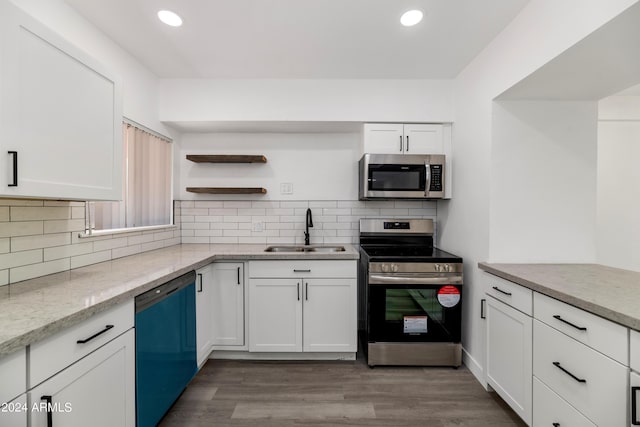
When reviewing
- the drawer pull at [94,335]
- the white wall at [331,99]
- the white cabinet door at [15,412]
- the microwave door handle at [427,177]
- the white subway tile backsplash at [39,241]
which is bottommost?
the white cabinet door at [15,412]

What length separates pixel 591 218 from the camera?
77.2 inches

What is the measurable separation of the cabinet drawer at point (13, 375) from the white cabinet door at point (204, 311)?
124 centimetres

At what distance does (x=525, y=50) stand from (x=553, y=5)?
0.23 m

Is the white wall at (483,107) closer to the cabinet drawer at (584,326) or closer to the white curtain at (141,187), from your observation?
the cabinet drawer at (584,326)

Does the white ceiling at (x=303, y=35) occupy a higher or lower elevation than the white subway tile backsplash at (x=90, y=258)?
higher

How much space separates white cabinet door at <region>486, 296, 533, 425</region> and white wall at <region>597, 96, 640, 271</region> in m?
1.86

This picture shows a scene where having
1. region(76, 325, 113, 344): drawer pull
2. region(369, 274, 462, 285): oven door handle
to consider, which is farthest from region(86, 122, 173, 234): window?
region(369, 274, 462, 285): oven door handle

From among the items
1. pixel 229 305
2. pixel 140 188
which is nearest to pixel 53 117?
pixel 140 188

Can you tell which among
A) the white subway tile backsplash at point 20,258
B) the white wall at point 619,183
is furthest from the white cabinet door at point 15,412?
the white wall at point 619,183

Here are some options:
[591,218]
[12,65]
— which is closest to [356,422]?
[591,218]

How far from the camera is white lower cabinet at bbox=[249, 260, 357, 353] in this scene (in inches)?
91.3

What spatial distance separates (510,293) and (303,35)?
216 centimetres

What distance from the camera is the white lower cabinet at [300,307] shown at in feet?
7.61

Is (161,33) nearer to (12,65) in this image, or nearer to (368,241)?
(12,65)
